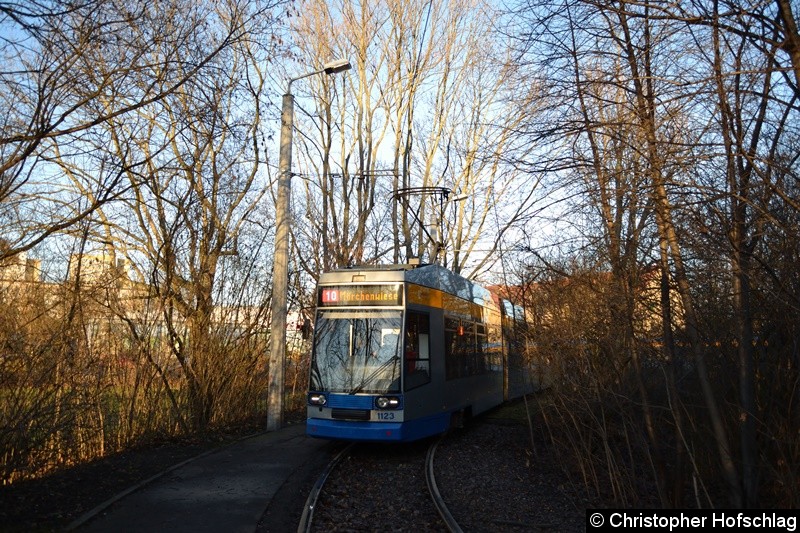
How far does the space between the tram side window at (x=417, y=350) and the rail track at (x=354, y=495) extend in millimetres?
1301

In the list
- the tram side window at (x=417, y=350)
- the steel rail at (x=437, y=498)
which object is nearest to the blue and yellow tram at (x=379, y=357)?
the tram side window at (x=417, y=350)

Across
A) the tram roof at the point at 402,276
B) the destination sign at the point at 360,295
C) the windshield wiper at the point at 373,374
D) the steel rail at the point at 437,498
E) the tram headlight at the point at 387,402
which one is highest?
the tram roof at the point at 402,276

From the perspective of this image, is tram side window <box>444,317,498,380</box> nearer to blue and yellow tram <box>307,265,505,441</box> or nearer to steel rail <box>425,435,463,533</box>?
blue and yellow tram <box>307,265,505,441</box>

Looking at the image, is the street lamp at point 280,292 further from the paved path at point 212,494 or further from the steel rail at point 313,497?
the steel rail at point 313,497

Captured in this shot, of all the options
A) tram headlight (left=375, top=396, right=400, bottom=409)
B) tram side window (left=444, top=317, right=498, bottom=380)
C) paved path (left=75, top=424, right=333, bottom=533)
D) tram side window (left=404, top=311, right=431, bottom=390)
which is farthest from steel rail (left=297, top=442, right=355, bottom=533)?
tram side window (left=444, top=317, right=498, bottom=380)

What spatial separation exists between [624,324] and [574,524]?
2.27 m

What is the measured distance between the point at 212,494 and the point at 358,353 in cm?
339

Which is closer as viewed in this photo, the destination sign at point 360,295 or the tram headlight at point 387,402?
the tram headlight at point 387,402

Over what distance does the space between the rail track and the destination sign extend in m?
2.48

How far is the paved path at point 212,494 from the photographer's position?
21.3ft

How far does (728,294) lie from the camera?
632 cm

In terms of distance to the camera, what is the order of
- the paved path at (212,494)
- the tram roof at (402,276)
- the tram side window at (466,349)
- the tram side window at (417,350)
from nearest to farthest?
1. the paved path at (212,494)
2. the tram side window at (417,350)
3. the tram roof at (402,276)
4. the tram side window at (466,349)

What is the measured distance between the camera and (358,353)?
10453 millimetres

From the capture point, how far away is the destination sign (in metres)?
10.5
